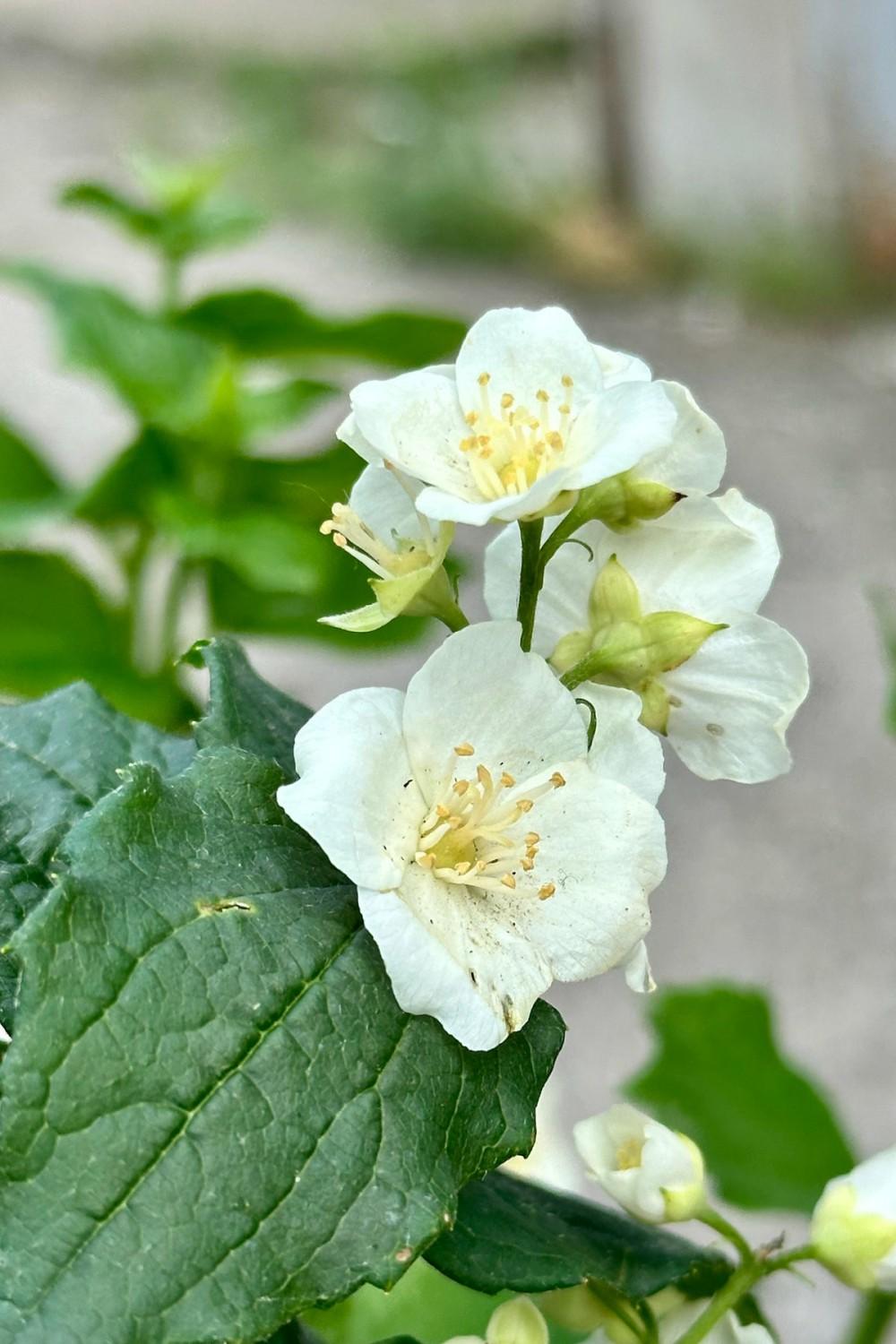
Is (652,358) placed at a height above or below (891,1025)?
above

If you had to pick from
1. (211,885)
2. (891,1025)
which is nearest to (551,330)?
(211,885)

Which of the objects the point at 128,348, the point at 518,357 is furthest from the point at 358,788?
the point at 128,348

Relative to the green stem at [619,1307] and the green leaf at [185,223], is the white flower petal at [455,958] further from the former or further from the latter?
the green leaf at [185,223]

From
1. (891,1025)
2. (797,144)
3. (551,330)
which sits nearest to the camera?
(551,330)

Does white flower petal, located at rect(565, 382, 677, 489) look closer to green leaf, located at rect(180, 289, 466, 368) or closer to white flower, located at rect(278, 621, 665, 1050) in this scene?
white flower, located at rect(278, 621, 665, 1050)

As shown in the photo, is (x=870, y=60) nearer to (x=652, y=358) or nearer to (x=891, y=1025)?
(x=652, y=358)

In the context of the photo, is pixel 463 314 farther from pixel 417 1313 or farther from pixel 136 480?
pixel 417 1313

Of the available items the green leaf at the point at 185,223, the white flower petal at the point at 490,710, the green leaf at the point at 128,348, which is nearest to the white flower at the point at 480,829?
the white flower petal at the point at 490,710
